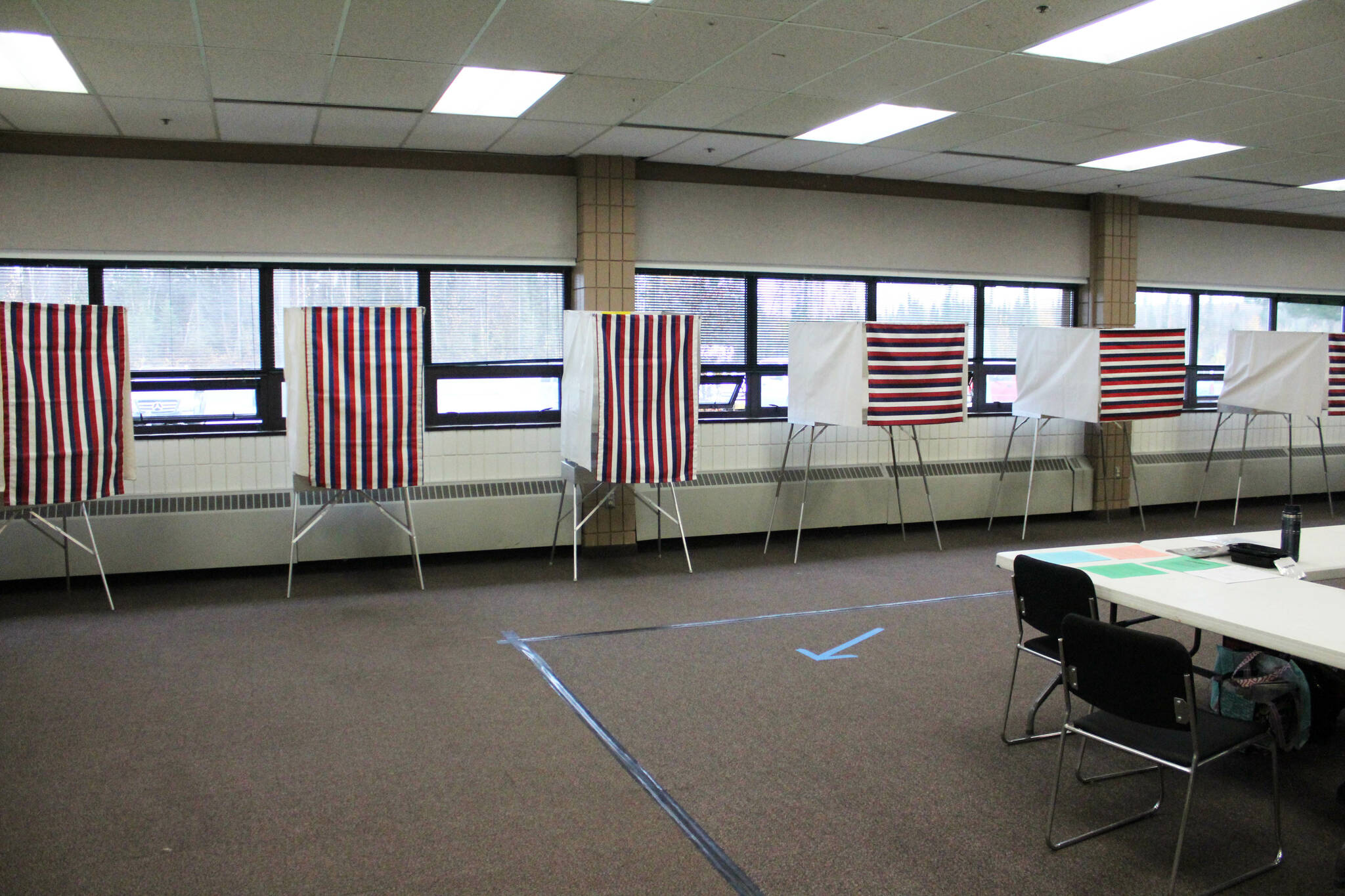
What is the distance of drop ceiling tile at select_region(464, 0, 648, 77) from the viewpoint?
4055mm

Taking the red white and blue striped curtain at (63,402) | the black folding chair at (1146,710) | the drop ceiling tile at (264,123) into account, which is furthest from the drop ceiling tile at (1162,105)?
the red white and blue striped curtain at (63,402)

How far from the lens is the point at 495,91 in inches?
211

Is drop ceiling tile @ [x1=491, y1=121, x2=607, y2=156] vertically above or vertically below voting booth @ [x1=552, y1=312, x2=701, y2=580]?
above

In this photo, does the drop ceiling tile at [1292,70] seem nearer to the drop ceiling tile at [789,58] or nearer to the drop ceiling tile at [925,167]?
the drop ceiling tile at [789,58]

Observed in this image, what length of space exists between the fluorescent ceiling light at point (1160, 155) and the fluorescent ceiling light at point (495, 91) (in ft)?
13.5

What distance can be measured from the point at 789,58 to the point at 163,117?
11.5 ft

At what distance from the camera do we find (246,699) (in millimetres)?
4324

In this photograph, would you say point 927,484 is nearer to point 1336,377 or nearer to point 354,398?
point 1336,377

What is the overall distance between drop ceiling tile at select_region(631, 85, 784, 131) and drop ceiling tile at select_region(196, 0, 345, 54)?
5.87 feet

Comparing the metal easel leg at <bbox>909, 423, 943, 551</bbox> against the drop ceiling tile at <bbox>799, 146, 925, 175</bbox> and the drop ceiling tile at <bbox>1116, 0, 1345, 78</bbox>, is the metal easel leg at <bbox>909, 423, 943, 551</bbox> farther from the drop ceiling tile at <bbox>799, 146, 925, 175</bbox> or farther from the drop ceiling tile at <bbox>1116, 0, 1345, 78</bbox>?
the drop ceiling tile at <bbox>1116, 0, 1345, 78</bbox>

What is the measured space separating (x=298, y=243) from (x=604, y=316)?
2.08 m

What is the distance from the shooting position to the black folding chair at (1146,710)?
9.02ft

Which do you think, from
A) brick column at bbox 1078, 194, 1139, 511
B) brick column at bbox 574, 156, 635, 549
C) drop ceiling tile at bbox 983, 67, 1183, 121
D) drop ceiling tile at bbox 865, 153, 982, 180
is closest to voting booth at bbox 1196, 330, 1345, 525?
brick column at bbox 1078, 194, 1139, 511

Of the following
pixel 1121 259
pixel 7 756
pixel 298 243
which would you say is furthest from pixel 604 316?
pixel 1121 259
